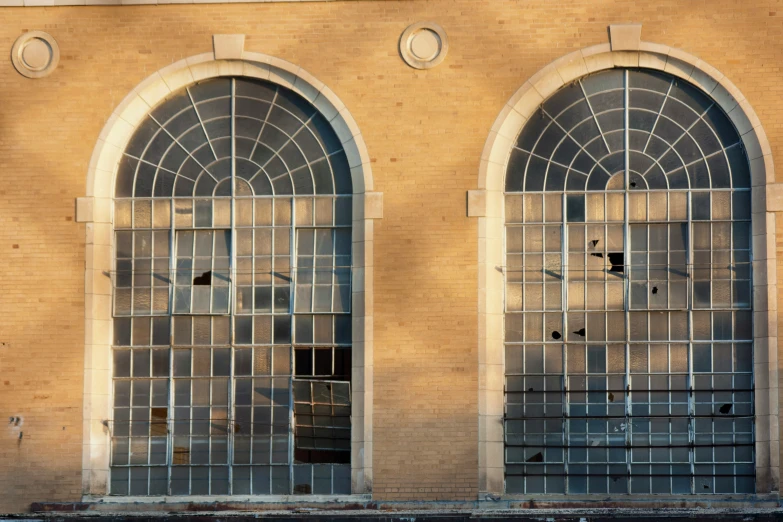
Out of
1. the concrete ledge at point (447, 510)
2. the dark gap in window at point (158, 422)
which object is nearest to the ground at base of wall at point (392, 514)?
the concrete ledge at point (447, 510)

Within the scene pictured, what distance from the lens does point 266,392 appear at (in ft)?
58.9

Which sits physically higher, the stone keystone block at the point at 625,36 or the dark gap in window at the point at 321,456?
the stone keystone block at the point at 625,36

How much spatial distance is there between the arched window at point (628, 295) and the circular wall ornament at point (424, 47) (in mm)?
1887

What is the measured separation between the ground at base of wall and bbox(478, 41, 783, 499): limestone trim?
0.50 meters

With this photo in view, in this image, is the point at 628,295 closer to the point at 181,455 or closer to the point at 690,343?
the point at 690,343

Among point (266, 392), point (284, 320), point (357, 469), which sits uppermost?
point (284, 320)

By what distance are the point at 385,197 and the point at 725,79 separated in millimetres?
5729

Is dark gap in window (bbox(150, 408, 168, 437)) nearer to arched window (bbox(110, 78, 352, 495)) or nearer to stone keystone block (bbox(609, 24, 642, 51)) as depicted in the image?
arched window (bbox(110, 78, 352, 495))

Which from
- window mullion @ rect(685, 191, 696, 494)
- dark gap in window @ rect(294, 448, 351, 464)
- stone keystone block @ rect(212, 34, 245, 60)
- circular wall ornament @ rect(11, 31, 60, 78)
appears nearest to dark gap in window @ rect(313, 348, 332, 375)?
dark gap in window @ rect(294, 448, 351, 464)

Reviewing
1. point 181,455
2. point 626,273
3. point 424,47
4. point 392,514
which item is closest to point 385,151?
point 424,47

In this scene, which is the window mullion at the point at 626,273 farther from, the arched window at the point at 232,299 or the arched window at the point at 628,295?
the arched window at the point at 232,299

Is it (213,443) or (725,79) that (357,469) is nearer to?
(213,443)

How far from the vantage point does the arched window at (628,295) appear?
1753 cm

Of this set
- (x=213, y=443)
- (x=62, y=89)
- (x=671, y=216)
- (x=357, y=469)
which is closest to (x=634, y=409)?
(x=671, y=216)
